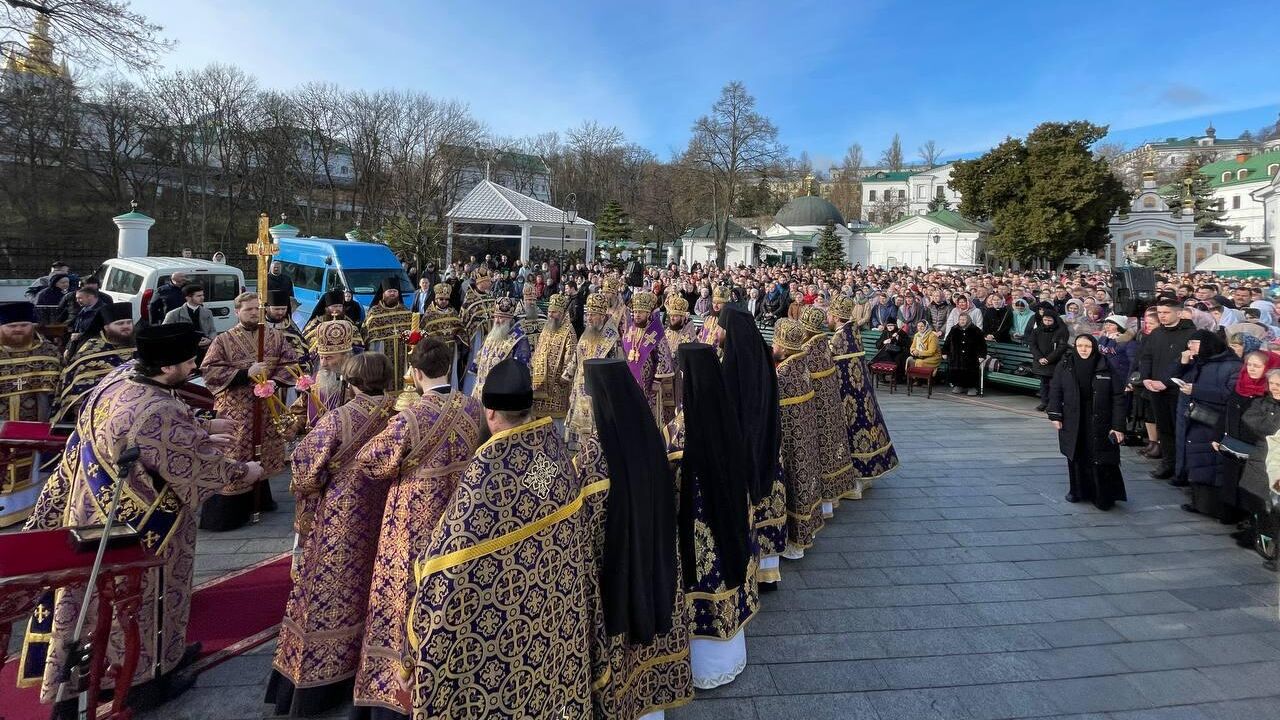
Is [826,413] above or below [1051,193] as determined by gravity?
below

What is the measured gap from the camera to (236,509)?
20.4 ft

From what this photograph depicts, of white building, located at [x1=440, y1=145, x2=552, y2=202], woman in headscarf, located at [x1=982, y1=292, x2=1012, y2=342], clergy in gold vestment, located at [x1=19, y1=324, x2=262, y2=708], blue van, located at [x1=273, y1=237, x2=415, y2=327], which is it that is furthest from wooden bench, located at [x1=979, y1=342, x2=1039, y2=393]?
white building, located at [x1=440, y1=145, x2=552, y2=202]

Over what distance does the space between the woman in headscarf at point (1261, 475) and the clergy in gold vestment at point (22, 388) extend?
9.68 m

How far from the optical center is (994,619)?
15.9 feet

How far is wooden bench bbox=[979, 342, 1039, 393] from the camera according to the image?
1314cm

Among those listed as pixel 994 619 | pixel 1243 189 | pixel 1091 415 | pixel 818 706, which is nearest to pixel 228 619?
pixel 818 706

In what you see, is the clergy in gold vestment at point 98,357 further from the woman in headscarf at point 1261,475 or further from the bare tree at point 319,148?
the bare tree at point 319,148

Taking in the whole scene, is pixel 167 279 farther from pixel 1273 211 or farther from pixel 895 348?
pixel 1273 211

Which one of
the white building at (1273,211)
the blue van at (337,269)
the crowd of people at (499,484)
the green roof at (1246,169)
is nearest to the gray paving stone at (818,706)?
the crowd of people at (499,484)

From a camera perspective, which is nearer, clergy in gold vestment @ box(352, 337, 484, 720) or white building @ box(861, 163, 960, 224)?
clergy in gold vestment @ box(352, 337, 484, 720)

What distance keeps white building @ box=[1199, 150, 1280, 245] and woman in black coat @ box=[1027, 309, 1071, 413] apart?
78814 millimetres

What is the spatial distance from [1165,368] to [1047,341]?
328cm

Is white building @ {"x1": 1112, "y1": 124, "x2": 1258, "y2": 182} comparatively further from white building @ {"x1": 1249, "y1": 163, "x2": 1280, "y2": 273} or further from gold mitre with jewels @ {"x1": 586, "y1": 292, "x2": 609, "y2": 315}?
gold mitre with jewels @ {"x1": 586, "y1": 292, "x2": 609, "y2": 315}

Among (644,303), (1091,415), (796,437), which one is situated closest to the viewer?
(796,437)
